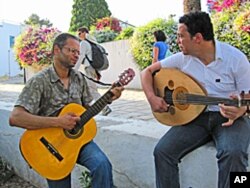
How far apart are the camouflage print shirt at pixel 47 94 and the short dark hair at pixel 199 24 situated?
87cm

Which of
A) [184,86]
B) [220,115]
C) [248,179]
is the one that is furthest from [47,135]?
[248,179]

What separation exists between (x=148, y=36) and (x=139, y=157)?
6895 mm

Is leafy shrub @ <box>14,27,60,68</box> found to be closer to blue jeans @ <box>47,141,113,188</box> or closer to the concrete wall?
the concrete wall

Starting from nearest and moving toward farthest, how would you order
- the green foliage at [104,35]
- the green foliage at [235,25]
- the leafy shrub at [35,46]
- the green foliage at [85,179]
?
the green foliage at [85,179], the green foliage at [235,25], the leafy shrub at [35,46], the green foliage at [104,35]

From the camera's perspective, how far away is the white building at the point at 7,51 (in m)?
23.4

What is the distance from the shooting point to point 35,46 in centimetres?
1298

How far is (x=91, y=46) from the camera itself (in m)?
5.48

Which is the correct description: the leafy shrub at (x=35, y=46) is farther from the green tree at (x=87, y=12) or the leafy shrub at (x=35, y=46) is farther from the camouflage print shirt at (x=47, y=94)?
the green tree at (x=87, y=12)

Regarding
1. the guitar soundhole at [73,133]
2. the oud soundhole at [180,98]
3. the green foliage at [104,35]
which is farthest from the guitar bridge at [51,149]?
the green foliage at [104,35]

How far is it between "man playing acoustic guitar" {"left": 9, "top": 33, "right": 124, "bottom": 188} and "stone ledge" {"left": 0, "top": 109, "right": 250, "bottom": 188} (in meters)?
0.42

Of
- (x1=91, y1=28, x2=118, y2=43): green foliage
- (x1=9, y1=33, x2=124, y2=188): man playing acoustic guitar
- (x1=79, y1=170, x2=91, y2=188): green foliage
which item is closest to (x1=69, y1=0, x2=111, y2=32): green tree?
(x1=91, y1=28, x2=118, y2=43): green foliage

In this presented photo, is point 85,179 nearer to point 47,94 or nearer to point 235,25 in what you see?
point 47,94

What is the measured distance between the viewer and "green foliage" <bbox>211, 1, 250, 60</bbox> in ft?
23.2

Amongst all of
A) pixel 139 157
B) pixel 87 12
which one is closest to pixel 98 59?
pixel 139 157
